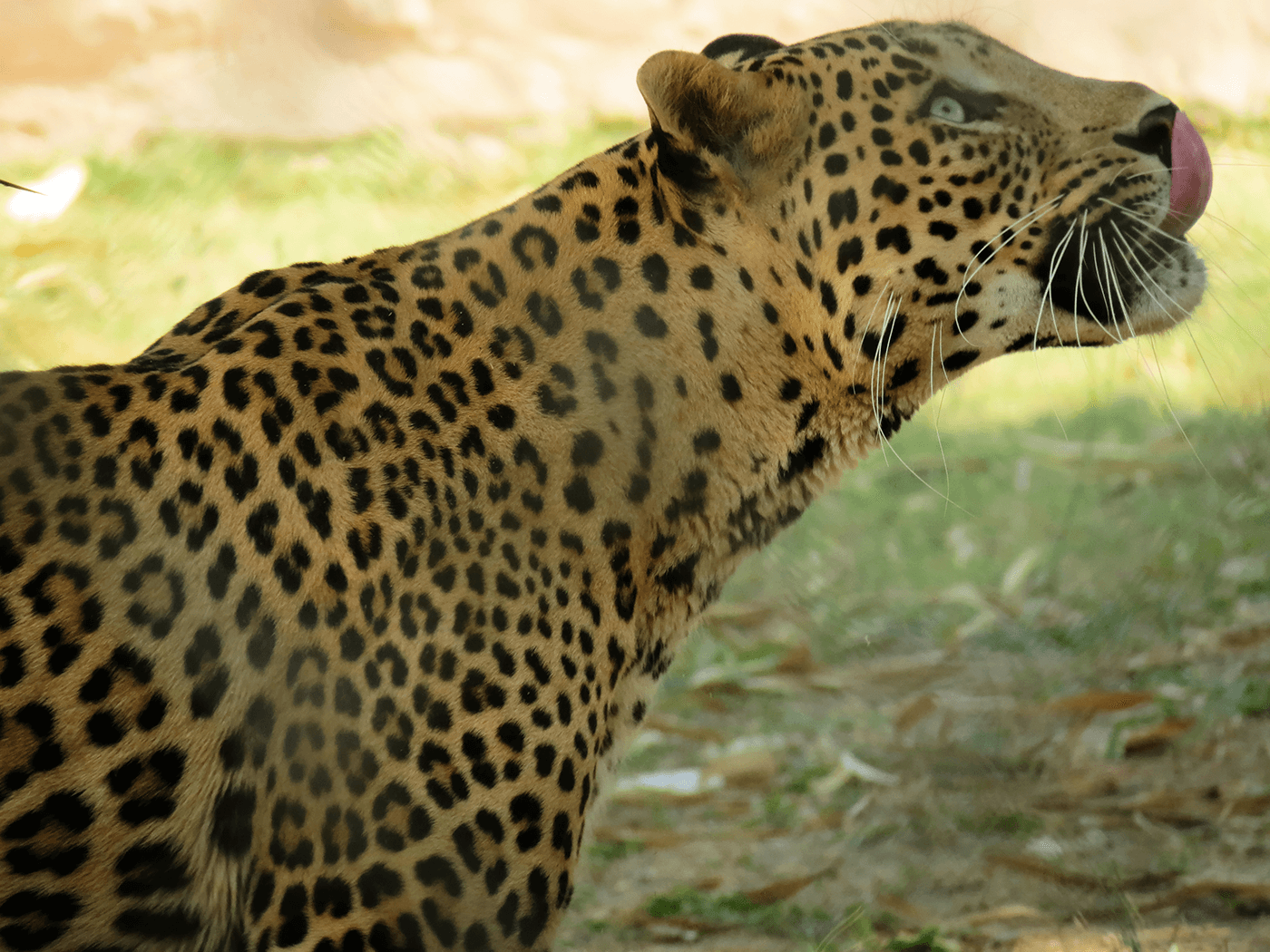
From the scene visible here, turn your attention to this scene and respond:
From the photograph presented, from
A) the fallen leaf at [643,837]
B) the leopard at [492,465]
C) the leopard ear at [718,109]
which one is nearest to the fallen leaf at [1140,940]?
the fallen leaf at [643,837]

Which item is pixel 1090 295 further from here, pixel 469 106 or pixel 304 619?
pixel 469 106

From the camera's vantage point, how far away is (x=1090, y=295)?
342cm

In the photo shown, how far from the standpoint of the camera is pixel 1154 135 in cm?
336

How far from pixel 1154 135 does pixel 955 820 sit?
3220 millimetres

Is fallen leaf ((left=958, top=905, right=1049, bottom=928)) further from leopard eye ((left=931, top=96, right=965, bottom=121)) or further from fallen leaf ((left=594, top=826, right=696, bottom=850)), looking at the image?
leopard eye ((left=931, top=96, right=965, bottom=121))

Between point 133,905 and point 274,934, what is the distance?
339 millimetres

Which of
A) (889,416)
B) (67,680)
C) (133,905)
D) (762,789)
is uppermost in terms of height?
(889,416)

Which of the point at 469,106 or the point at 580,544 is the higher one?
the point at 469,106

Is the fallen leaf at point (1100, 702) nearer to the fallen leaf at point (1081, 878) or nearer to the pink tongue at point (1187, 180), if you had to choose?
the fallen leaf at point (1081, 878)

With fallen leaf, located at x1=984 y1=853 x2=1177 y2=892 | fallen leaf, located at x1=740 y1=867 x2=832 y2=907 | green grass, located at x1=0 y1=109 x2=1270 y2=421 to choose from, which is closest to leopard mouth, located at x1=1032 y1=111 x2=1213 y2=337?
green grass, located at x1=0 y1=109 x2=1270 y2=421

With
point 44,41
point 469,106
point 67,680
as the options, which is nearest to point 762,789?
point 67,680

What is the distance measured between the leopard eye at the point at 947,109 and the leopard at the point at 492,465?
0.01m

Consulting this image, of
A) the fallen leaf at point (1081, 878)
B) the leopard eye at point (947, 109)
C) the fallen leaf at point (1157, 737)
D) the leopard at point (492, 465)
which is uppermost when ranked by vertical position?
the leopard eye at point (947, 109)

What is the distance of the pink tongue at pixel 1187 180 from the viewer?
11.1ft
